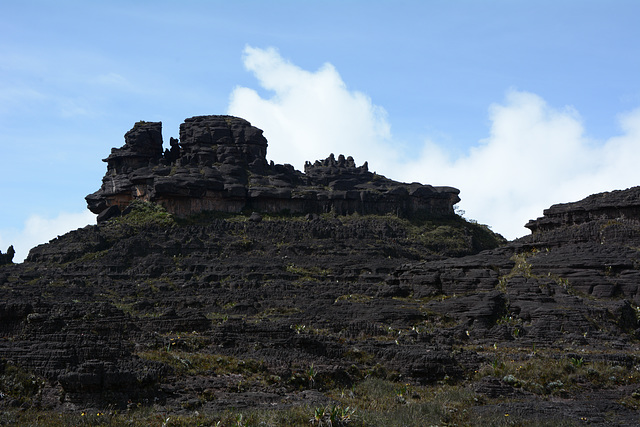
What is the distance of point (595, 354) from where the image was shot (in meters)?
39.1

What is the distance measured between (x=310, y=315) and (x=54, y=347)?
82.3ft

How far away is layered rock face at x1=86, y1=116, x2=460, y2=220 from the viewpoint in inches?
3455

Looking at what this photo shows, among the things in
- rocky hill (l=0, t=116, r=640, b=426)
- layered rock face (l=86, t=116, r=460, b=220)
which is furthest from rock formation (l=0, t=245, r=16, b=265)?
layered rock face (l=86, t=116, r=460, b=220)

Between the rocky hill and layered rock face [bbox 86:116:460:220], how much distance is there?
31 centimetres

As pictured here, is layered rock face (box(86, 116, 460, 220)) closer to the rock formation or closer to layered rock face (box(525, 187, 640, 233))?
the rock formation

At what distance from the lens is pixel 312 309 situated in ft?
186

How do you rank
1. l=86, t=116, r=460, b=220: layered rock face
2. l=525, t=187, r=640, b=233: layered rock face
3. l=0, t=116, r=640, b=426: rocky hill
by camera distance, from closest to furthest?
l=0, t=116, r=640, b=426: rocky hill, l=525, t=187, r=640, b=233: layered rock face, l=86, t=116, r=460, b=220: layered rock face

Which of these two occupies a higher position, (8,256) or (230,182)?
(230,182)

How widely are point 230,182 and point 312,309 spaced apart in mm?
36169

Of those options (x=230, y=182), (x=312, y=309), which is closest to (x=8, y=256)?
(x=230, y=182)

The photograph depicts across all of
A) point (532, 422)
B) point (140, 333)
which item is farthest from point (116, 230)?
point (532, 422)

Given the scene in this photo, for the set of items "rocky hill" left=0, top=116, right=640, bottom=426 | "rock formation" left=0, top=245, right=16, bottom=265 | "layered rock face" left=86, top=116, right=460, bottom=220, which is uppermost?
"layered rock face" left=86, top=116, right=460, bottom=220

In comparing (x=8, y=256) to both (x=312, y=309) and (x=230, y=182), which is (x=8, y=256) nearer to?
(x=230, y=182)

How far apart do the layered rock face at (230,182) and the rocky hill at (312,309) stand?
1.02 feet
